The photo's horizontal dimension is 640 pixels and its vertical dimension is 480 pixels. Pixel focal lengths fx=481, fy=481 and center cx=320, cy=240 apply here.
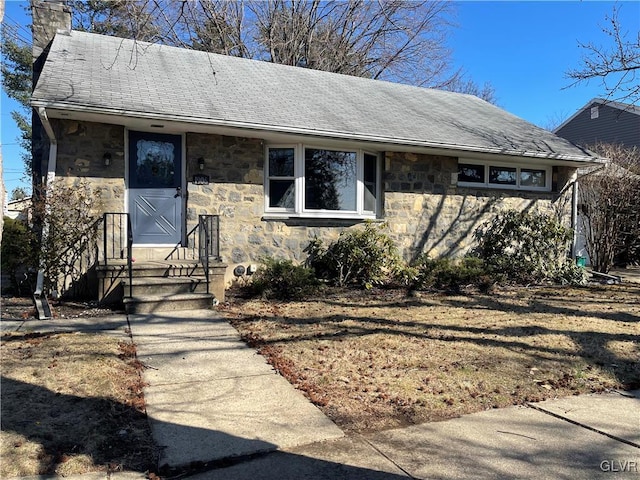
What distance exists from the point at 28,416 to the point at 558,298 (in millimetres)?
8184

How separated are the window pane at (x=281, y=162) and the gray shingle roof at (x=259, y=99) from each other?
2.33 ft

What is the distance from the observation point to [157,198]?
336 inches

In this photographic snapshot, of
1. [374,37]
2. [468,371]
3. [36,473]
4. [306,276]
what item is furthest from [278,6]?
[36,473]

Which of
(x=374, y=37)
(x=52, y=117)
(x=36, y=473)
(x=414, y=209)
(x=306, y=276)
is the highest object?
(x=374, y=37)

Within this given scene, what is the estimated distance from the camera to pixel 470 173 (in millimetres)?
11273

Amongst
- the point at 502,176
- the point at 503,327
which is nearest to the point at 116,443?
the point at 503,327

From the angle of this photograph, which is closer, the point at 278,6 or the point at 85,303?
the point at 85,303

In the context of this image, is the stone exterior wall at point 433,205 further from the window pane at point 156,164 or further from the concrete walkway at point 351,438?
the concrete walkway at point 351,438

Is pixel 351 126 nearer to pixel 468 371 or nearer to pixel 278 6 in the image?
pixel 468 371

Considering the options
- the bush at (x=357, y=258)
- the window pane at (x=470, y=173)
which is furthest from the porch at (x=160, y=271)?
the window pane at (x=470, y=173)

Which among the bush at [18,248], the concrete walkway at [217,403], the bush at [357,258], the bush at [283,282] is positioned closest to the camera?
the concrete walkway at [217,403]

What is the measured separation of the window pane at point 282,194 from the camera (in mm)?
9312

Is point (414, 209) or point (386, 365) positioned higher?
point (414, 209)

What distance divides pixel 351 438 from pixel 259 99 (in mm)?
7622
